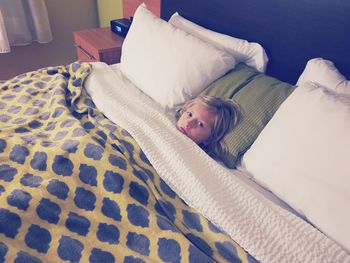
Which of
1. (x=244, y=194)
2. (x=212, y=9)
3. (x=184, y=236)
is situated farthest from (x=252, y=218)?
(x=212, y=9)

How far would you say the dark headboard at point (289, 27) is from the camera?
3.19ft

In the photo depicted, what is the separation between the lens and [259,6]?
3.92 ft

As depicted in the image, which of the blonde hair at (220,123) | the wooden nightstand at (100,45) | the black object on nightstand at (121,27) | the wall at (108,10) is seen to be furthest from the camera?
the wall at (108,10)

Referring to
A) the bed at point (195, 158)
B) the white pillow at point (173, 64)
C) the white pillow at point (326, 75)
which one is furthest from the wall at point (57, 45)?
the white pillow at point (326, 75)

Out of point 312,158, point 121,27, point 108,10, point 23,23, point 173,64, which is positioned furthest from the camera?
point 108,10

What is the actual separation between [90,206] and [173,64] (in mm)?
716

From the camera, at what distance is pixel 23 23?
7.44 ft

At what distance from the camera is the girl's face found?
1.03 meters

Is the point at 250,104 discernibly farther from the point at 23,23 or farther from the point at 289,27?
the point at 23,23

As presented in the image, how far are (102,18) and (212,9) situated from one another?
5.08 feet

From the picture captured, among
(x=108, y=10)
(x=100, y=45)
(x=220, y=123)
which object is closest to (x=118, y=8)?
(x=108, y=10)

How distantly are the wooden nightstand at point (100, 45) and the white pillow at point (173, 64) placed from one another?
527 mm

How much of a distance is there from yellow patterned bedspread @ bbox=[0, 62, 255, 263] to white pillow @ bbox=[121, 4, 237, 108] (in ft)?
1.06

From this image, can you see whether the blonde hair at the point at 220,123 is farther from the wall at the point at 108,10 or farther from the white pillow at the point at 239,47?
the wall at the point at 108,10
